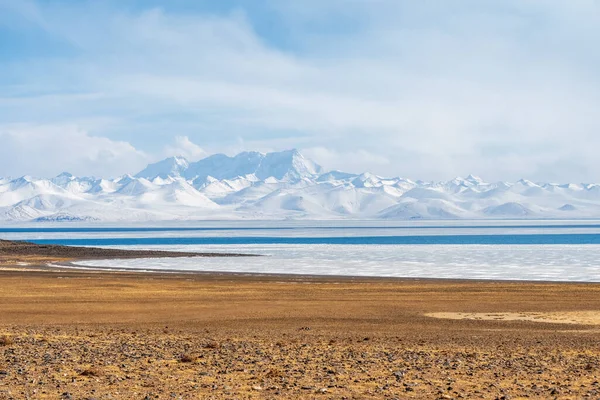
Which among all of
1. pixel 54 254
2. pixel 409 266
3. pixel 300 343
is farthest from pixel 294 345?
pixel 54 254

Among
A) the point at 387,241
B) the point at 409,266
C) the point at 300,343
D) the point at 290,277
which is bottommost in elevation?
the point at 387,241

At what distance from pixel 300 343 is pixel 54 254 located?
80.8 m

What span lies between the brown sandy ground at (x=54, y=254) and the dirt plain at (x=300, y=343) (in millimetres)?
42620

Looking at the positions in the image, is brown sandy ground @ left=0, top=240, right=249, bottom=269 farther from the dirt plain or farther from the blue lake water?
the dirt plain

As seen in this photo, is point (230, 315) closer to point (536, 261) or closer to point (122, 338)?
point (122, 338)

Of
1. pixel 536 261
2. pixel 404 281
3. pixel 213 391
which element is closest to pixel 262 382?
pixel 213 391

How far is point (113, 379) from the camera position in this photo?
1611 centimetres

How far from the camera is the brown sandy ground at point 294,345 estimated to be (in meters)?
15.4

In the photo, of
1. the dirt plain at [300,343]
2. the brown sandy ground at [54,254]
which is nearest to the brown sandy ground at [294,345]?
the dirt plain at [300,343]

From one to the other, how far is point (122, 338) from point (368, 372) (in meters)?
8.64

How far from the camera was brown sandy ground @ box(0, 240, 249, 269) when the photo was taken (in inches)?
3365

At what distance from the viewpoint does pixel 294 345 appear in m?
21.6

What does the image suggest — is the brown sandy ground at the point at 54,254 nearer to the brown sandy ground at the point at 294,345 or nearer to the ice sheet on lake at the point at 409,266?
the ice sheet on lake at the point at 409,266

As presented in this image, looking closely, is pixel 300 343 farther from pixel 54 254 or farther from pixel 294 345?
pixel 54 254
